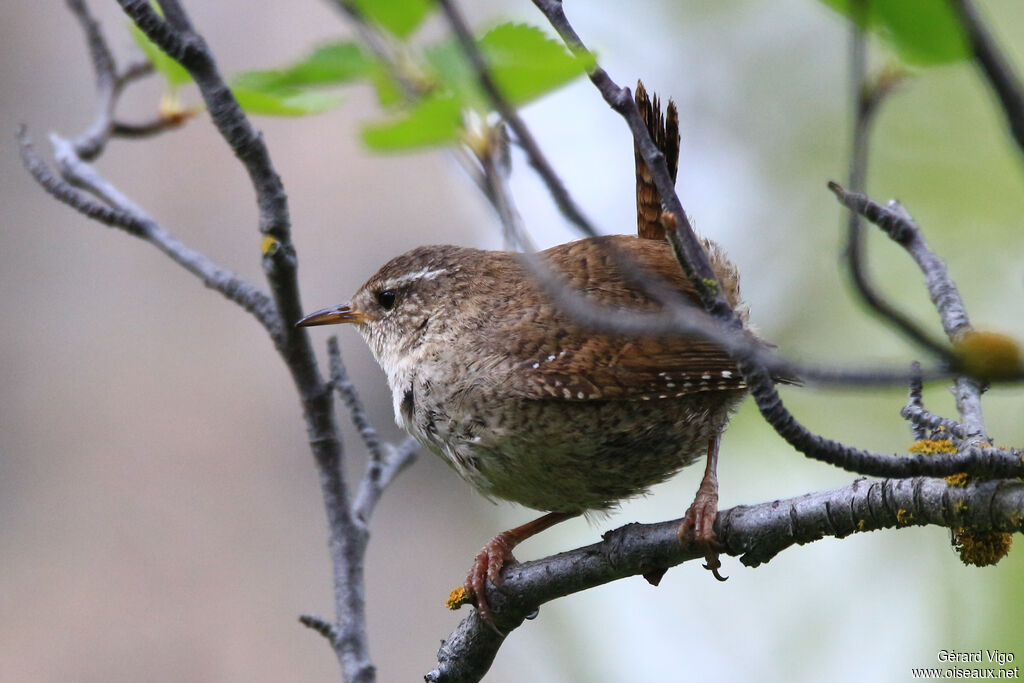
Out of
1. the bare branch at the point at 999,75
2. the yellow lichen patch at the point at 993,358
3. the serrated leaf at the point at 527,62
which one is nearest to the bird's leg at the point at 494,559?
the serrated leaf at the point at 527,62

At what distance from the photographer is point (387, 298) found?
376 centimetres

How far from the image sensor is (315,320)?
11.8 feet

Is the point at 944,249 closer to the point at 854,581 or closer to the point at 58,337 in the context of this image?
the point at 854,581

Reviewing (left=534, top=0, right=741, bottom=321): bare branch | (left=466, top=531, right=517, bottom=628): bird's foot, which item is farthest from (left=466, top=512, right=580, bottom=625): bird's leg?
(left=534, top=0, right=741, bottom=321): bare branch

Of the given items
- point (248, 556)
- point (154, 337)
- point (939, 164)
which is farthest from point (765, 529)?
point (939, 164)

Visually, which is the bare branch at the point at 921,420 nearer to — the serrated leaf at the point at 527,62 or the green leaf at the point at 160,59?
the serrated leaf at the point at 527,62

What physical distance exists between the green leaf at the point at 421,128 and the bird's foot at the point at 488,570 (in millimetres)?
1428

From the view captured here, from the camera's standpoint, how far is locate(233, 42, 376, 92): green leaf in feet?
6.07

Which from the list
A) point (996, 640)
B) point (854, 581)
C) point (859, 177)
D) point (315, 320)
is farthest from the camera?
point (854, 581)

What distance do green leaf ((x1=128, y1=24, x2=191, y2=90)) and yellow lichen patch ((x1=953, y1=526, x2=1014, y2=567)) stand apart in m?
2.12

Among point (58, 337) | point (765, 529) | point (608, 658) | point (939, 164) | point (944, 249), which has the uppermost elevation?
point (939, 164)

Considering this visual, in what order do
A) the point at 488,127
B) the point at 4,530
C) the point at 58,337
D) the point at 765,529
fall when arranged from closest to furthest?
the point at 488,127 < the point at 765,529 < the point at 4,530 < the point at 58,337

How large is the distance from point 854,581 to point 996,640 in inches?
53.9

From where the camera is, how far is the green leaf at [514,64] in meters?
1.48
